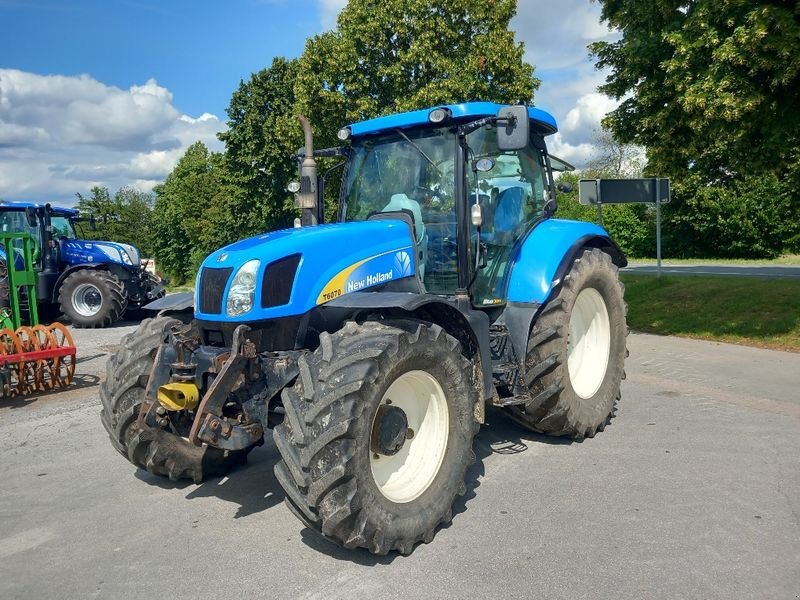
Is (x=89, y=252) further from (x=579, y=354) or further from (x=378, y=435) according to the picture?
(x=378, y=435)

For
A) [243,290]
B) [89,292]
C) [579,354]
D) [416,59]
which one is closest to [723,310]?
[579,354]

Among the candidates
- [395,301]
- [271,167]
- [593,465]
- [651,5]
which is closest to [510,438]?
[593,465]

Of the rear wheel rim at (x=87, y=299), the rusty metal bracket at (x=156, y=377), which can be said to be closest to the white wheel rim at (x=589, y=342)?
the rusty metal bracket at (x=156, y=377)

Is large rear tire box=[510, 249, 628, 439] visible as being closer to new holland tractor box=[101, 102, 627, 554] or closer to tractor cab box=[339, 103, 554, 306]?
new holland tractor box=[101, 102, 627, 554]

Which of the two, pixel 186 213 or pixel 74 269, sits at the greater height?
pixel 186 213

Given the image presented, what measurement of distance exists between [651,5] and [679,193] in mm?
19686

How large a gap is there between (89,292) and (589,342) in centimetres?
1134

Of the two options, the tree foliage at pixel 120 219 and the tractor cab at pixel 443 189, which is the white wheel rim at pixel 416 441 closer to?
the tractor cab at pixel 443 189

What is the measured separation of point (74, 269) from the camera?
46.0ft

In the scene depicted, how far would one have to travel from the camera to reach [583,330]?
604cm

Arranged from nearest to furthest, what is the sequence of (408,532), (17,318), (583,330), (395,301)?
(408,532), (395,301), (583,330), (17,318)

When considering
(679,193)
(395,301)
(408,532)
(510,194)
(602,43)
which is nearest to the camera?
(408,532)

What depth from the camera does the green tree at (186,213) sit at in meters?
39.5

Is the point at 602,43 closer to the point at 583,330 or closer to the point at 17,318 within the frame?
the point at 583,330
